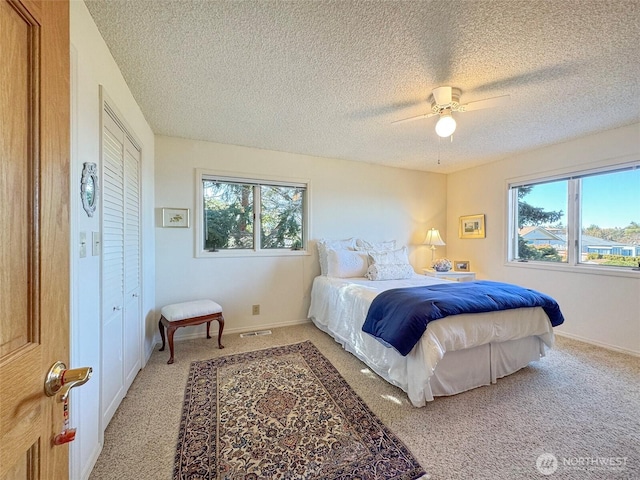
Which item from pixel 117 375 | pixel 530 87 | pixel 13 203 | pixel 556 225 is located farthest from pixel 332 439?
pixel 556 225

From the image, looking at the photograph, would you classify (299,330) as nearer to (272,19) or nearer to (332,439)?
(332,439)

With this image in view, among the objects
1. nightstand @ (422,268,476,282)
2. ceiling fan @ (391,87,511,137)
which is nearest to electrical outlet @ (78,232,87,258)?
ceiling fan @ (391,87,511,137)

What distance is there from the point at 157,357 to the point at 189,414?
1.10 meters

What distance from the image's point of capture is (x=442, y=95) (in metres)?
2.04

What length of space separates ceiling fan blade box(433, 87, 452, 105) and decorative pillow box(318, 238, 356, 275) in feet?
6.72

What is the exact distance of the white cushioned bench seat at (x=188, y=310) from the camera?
8.38 feet

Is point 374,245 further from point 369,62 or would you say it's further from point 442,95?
point 369,62

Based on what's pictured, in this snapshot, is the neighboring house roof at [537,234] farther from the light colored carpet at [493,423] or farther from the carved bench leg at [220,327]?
the carved bench leg at [220,327]

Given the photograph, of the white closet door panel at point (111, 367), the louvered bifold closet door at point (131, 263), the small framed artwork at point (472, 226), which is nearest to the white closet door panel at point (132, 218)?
the louvered bifold closet door at point (131, 263)

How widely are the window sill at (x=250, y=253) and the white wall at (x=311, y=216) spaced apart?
0.05 meters

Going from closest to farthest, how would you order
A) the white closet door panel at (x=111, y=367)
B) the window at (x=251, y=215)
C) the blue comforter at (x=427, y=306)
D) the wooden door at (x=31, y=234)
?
the wooden door at (x=31, y=234)
the white closet door panel at (x=111, y=367)
the blue comforter at (x=427, y=306)
the window at (x=251, y=215)

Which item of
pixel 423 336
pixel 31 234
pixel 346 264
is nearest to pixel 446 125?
pixel 423 336

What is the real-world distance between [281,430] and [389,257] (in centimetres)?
239

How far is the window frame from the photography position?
282 cm
